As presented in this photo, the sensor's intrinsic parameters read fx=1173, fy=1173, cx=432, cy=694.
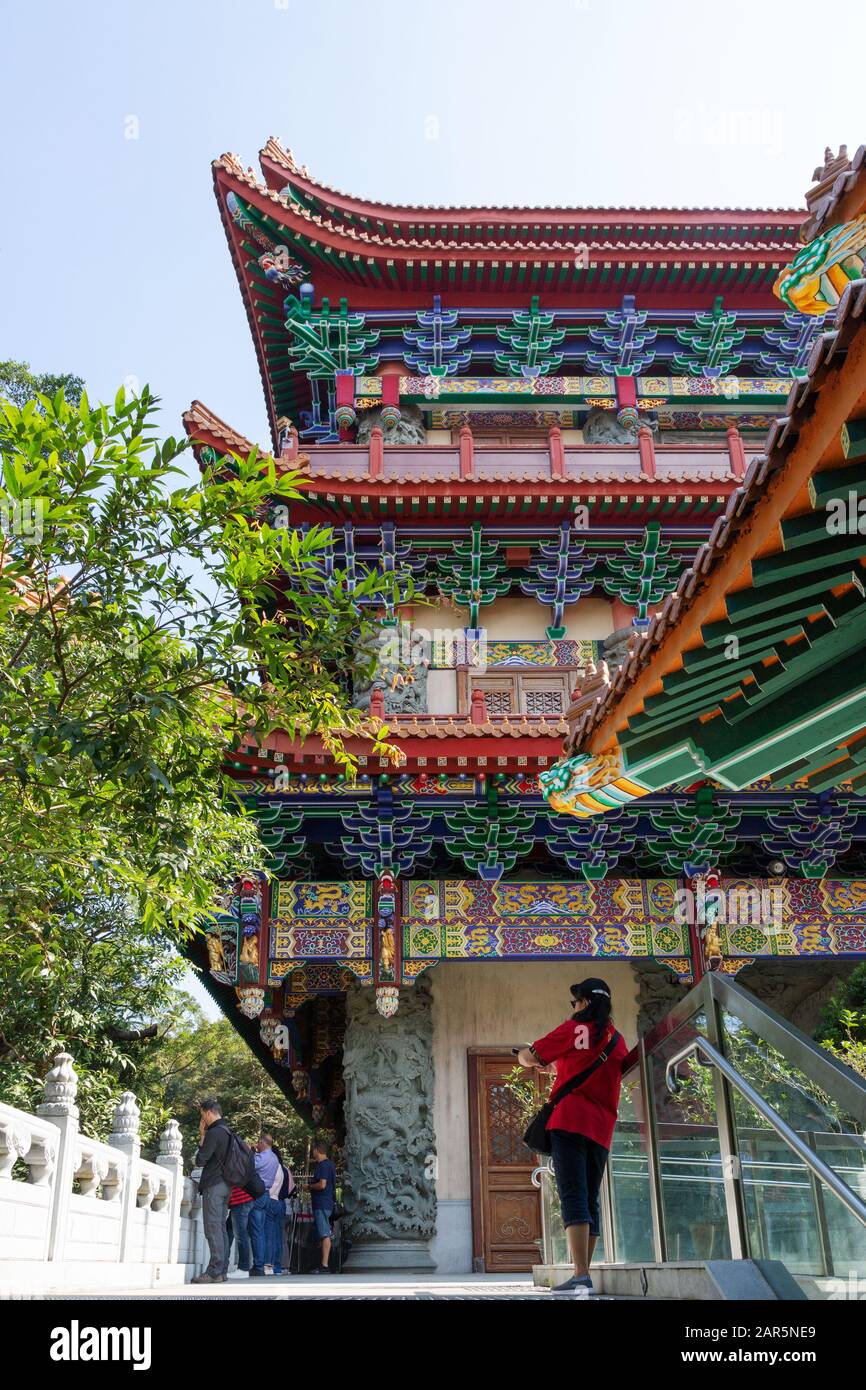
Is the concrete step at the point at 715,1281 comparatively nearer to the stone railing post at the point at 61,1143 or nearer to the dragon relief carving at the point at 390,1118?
the stone railing post at the point at 61,1143

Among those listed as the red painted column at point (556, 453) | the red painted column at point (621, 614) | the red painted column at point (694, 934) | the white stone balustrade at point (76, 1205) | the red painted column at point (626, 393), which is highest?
the red painted column at point (626, 393)

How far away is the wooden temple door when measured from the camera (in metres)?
10.0

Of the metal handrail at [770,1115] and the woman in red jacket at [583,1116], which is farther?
the woman in red jacket at [583,1116]

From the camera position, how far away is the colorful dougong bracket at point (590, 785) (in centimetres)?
548

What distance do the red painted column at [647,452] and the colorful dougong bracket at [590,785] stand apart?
23.0 feet

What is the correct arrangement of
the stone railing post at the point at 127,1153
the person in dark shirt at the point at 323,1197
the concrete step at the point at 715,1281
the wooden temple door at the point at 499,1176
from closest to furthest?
the concrete step at the point at 715,1281, the stone railing post at the point at 127,1153, the wooden temple door at the point at 499,1176, the person in dark shirt at the point at 323,1197

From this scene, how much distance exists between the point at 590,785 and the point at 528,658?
715cm

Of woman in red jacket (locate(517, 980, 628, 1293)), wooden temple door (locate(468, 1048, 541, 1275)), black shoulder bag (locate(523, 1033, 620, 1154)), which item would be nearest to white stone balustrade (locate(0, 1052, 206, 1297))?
wooden temple door (locate(468, 1048, 541, 1275))

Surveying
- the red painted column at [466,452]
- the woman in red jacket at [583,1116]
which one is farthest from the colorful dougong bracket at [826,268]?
the red painted column at [466,452]

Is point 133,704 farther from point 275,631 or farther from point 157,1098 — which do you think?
point 157,1098

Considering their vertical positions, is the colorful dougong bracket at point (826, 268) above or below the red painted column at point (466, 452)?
below

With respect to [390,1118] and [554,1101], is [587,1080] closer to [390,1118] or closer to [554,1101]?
[554,1101]

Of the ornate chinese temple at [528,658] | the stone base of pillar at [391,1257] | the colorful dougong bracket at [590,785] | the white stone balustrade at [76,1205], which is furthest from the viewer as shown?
the stone base of pillar at [391,1257]

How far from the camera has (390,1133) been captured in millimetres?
10109
